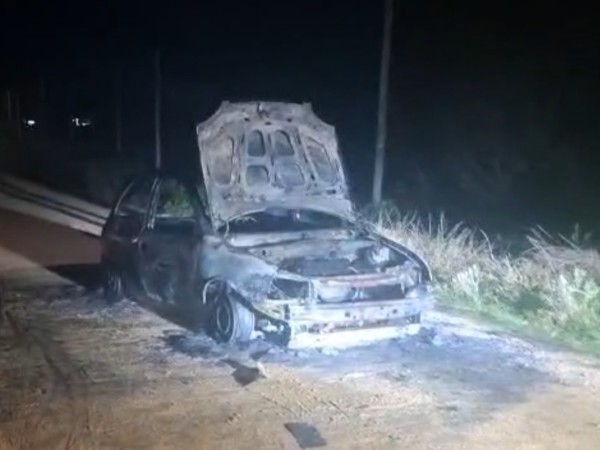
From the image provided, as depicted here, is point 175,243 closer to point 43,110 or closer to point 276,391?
point 276,391

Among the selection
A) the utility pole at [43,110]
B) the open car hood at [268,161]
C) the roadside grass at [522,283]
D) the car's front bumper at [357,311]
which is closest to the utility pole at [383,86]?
the roadside grass at [522,283]

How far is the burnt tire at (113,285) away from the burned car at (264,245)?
0.01m

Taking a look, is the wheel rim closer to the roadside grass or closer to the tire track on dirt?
the tire track on dirt

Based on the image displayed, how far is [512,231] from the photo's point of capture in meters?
18.3

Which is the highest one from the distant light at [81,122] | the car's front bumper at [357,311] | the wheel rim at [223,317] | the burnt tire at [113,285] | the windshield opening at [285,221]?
the windshield opening at [285,221]

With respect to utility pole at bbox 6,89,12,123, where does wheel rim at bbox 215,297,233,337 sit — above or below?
above

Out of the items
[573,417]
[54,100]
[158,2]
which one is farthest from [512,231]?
[54,100]

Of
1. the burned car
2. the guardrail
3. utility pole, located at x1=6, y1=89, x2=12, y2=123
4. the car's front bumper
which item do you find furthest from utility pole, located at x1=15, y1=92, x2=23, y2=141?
the car's front bumper

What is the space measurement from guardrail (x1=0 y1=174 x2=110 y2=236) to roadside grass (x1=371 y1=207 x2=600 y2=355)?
6037mm

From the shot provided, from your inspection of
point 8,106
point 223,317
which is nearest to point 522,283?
point 223,317

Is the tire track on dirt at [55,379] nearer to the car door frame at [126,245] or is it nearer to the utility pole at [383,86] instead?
the car door frame at [126,245]

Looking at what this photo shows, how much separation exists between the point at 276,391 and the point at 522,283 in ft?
15.7

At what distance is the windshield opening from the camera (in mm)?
11508

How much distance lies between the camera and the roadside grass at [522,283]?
1127cm
